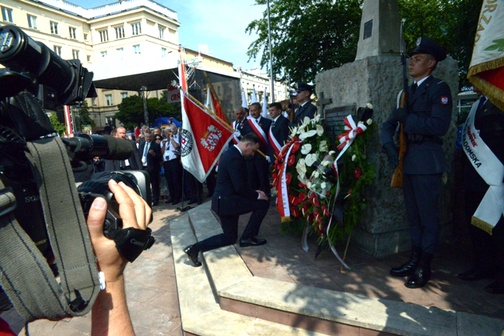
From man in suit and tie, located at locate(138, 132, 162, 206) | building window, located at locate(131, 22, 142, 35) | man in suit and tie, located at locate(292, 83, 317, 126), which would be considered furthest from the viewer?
building window, located at locate(131, 22, 142, 35)

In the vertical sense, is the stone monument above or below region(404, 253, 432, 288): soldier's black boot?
above

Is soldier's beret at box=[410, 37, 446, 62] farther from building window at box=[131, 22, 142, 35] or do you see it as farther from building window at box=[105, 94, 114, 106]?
building window at box=[131, 22, 142, 35]

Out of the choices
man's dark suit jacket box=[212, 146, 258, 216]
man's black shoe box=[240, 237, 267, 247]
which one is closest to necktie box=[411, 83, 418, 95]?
man's dark suit jacket box=[212, 146, 258, 216]

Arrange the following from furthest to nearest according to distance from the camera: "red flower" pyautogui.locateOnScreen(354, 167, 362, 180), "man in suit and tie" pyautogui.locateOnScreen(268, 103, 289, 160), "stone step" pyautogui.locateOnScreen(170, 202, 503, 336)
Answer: "man in suit and tie" pyautogui.locateOnScreen(268, 103, 289, 160)
"red flower" pyautogui.locateOnScreen(354, 167, 362, 180)
"stone step" pyautogui.locateOnScreen(170, 202, 503, 336)

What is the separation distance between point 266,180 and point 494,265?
4129 millimetres

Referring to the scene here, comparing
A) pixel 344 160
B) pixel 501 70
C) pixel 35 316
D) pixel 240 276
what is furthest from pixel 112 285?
pixel 344 160

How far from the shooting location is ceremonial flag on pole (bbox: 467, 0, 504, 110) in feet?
4.79

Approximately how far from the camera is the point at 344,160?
3.52 metres

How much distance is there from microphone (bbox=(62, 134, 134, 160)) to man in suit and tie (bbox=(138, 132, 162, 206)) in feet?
24.8

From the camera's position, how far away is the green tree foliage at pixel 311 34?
47.0ft

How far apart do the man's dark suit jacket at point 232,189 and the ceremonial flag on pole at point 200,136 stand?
7.23ft

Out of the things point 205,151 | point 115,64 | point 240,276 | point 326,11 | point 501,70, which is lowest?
point 240,276

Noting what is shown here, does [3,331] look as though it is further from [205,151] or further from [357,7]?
[357,7]

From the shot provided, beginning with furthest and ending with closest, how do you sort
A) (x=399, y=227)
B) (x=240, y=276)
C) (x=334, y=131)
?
(x=334, y=131), (x=399, y=227), (x=240, y=276)
